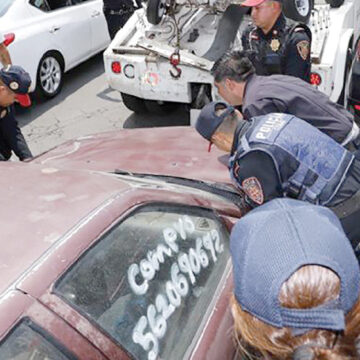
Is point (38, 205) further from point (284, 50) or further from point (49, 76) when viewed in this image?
point (49, 76)

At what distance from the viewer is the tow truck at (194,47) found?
4555 mm

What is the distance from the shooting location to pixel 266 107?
271 centimetres

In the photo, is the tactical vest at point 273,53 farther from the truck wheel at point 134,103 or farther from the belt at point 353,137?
the truck wheel at point 134,103

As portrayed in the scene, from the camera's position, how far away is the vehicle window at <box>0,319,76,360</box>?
130cm

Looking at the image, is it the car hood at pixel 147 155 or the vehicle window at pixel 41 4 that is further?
the vehicle window at pixel 41 4

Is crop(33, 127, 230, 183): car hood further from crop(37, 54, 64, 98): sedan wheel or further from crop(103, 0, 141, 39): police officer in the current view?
crop(103, 0, 141, 39): police officer

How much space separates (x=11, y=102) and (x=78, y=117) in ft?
7.67

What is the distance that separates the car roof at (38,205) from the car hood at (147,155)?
71 cm

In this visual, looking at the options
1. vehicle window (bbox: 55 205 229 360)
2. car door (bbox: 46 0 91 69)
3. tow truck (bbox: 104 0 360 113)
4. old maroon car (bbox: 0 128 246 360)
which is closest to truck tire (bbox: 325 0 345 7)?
tow truck (bbox: 104 0 360 113)

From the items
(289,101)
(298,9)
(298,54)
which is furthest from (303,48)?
(289,101)

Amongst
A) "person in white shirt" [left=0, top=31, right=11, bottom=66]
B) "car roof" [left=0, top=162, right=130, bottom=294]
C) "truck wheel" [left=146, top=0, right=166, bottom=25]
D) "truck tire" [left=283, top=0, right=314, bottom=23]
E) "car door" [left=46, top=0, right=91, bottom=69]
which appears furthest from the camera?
"car door" [left=46, top=0, right=91, bottom=69]

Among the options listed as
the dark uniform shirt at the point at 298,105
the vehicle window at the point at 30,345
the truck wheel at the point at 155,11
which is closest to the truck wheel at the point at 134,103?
the truck wheel at the point at 155,11

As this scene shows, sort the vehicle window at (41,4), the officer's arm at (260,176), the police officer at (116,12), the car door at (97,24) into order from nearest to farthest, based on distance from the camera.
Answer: the officer's arm at (260,176) < the vehicle window at (41,4) < the police officer at (116,12) < the car door at (97,24)

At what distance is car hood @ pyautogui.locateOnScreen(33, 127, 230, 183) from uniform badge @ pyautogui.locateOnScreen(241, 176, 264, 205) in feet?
1.59
